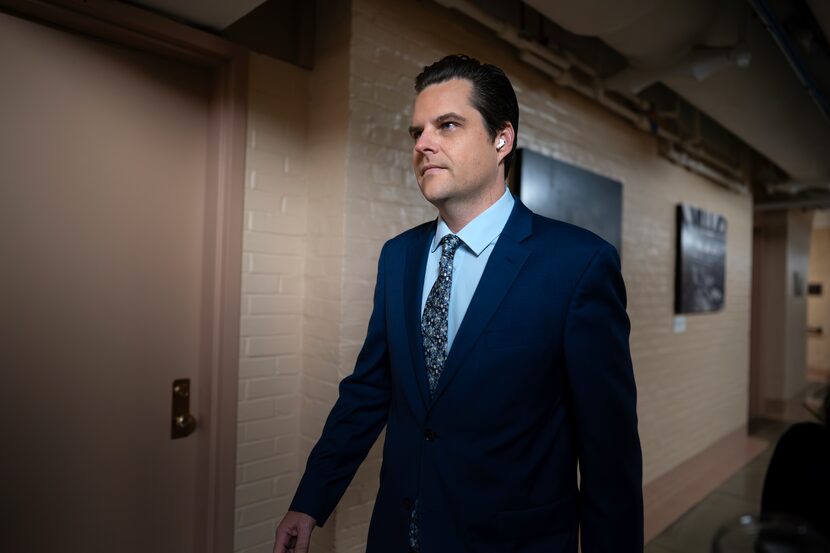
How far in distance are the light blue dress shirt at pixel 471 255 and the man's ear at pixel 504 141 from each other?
13 cm

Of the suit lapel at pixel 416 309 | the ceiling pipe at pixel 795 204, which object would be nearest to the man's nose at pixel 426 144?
the suit lapel at pixel 416 309

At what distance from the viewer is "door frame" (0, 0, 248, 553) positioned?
6.15ft

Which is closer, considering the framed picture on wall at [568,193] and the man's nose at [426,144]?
the man's nose at [426,144]

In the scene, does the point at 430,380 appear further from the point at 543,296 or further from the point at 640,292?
the point at 640,292

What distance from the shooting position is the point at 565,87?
10.1 feet

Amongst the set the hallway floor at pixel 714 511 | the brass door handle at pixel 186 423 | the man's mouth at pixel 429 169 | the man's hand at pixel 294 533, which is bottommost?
the hallway floor at pixel 714 511

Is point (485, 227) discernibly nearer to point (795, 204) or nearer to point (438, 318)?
point (438, 318)

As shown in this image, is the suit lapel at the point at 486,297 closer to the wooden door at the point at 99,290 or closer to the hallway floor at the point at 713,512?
the wooden door at the point at 99,290

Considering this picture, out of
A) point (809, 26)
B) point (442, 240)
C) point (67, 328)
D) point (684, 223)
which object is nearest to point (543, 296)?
point (442, 240)

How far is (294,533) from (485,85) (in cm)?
127

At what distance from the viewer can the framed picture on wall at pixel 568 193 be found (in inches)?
105

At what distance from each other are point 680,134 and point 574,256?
3796 mm

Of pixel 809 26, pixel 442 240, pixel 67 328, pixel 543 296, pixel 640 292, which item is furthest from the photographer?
pixel 640 292

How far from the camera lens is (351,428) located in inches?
55.1
